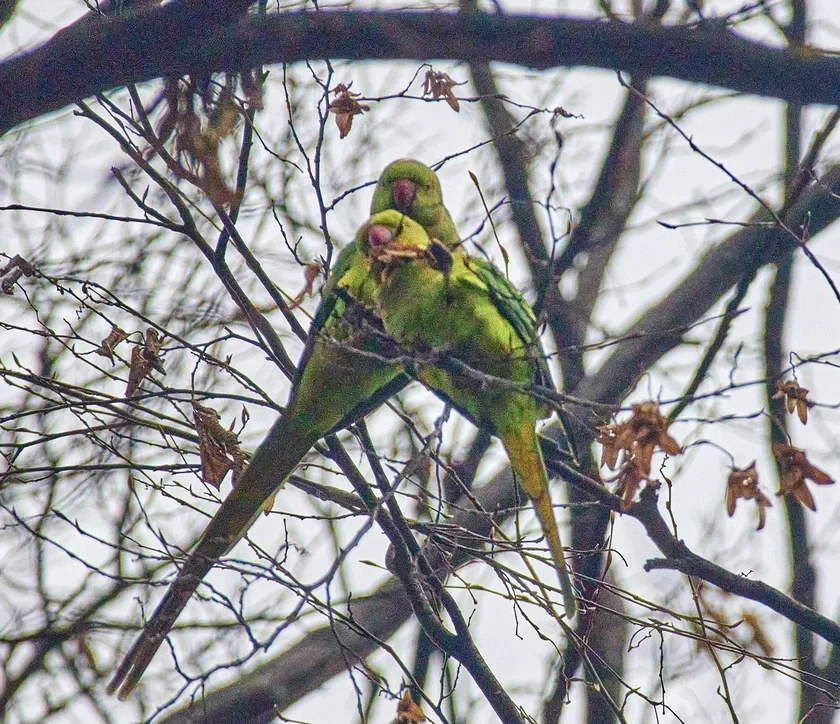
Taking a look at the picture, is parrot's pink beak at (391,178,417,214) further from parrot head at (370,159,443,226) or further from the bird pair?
the bird pair

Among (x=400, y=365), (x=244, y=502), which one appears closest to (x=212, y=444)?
(x=244, y=502)

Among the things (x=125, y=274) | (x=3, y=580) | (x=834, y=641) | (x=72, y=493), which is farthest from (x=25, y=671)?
(x=834, y=641)

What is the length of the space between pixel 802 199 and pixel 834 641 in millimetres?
→ 3094

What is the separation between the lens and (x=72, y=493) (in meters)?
5.17

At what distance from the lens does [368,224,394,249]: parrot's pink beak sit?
322cm

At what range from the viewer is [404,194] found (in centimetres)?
405

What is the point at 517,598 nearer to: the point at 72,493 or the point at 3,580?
the point at 72,493

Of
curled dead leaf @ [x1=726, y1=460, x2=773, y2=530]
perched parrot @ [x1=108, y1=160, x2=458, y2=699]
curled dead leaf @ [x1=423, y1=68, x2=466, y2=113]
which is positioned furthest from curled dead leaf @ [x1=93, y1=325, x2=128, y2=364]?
curled dead leaf @ [x1=726, y1=460, x2=773, y2=530]

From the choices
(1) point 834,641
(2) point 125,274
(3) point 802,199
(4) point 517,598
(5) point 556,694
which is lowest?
(1) point 834,641

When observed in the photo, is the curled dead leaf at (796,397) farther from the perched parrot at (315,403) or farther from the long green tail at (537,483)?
the perched parrot at (315,403)

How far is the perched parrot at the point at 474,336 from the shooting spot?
126 inches

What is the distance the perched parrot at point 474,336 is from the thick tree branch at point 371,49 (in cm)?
68

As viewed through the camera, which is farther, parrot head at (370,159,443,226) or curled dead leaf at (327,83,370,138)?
parrot head at (370,159,443,226)

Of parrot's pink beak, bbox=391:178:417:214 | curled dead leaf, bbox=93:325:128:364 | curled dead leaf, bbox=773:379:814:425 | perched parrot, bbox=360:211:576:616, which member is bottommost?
curled dead leaf, bbox=773:379:814:425
